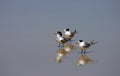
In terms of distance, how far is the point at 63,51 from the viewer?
2318mm

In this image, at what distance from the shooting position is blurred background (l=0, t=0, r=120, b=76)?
214cm

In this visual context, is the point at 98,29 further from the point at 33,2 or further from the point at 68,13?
the point at 33,2

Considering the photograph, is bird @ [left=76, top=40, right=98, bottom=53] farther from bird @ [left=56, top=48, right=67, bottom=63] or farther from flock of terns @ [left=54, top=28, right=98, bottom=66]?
bird @ [left=56, top=48, right=67, bottom=63]

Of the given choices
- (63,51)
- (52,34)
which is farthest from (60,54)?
(52,34)

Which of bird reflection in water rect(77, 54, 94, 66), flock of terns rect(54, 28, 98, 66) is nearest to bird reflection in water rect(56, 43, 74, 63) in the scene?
flock of terns rect(54, 28, 98, 66)

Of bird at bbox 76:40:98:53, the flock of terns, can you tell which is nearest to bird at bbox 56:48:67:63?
the flock of terns

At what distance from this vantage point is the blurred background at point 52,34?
2145 mm

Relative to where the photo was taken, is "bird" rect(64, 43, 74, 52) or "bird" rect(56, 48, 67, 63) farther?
"bird" rect(64, 43, 74, 52)

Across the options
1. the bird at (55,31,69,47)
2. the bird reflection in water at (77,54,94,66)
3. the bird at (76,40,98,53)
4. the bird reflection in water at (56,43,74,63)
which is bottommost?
the bird reflection in water at (77,54,94,66)

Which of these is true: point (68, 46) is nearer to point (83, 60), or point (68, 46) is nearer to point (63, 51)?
point (63, 51)

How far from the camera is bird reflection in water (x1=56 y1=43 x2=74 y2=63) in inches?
88.1

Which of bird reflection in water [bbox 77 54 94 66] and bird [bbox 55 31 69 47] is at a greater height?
bird [bbox 55 31 69 47]

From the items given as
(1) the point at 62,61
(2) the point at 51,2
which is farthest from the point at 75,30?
(2) the point at 51,2

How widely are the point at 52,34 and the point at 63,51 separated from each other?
0.31 meters
